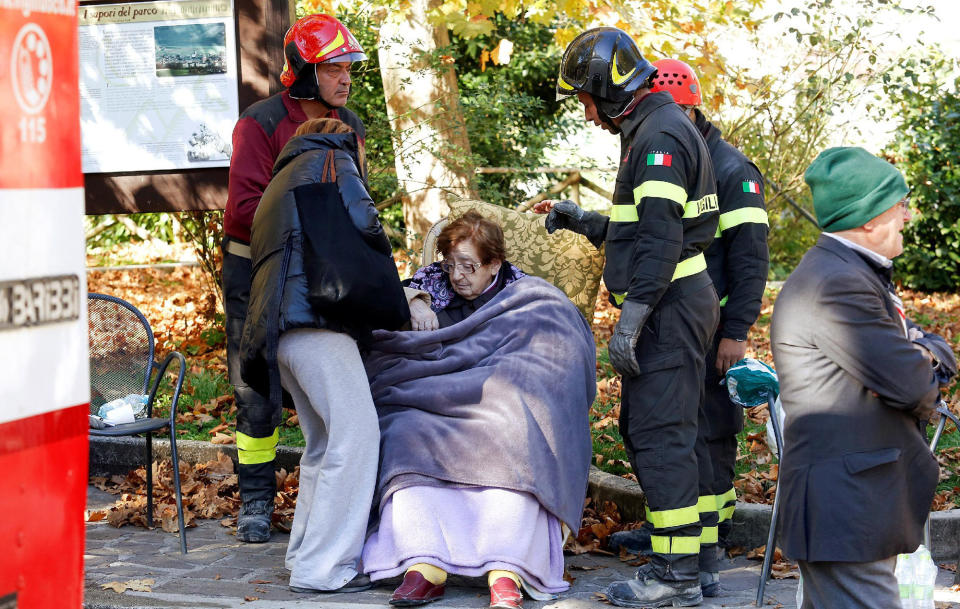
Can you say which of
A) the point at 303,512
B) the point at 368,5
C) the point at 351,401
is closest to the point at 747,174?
the point at 351,401

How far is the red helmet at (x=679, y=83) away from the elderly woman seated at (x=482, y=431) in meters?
1.06

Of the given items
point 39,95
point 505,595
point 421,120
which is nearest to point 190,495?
point 505,595

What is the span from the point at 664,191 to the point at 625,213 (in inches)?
10.2

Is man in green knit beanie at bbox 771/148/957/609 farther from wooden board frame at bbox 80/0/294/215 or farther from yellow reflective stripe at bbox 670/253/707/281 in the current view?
wooden board frame at bbox 80/0/294/215

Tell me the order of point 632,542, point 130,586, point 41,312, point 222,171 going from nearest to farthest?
point 41,312, point 130,586, point 632,542, point 222,171

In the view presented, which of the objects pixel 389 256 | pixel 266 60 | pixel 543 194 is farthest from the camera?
pixel 543 194

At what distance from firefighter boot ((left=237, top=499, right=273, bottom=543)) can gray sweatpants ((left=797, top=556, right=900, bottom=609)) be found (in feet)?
10.2

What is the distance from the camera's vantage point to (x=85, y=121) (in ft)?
21.9

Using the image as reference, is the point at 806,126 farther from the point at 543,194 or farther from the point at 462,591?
the point at 462,591

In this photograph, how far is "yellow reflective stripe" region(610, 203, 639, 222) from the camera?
4457 millimetres

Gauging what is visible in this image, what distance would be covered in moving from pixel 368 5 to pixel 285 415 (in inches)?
157

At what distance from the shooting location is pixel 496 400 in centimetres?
484

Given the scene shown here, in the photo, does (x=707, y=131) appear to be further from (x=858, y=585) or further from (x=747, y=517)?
(x=858, y=585)

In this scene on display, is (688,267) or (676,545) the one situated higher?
(688,267)
